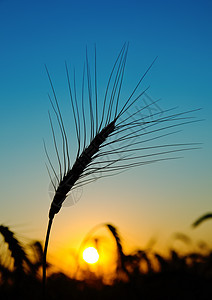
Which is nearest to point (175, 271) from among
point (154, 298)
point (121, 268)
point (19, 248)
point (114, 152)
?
point (154, 298)

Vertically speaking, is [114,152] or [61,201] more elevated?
[114,152]

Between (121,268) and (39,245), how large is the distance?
1.75 ft

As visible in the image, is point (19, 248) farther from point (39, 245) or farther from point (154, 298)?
point (154, 298)

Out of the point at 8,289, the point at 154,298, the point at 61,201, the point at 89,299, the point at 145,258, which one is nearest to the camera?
the point at 61,201

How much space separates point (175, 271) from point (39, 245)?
83 cm

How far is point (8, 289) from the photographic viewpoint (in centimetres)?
161

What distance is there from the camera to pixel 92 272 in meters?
2.28

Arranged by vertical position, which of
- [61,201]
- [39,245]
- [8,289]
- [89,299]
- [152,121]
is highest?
[152,121]

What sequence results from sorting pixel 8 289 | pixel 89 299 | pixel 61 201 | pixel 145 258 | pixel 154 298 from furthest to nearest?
pixel 145 258, pixel 89 299, pixel 154 298, pixel 8 289, pixel 61 201

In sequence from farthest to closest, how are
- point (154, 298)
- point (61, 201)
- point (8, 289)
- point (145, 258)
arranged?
point (145, 258), point (154, 298), point (8, 289), point (61, 201)

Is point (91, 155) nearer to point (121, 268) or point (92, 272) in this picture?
point (121, 268)

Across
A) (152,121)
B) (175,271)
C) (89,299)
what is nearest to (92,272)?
(89,299)

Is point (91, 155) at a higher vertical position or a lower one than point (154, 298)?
higher

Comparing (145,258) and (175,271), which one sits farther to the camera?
(145,258)
